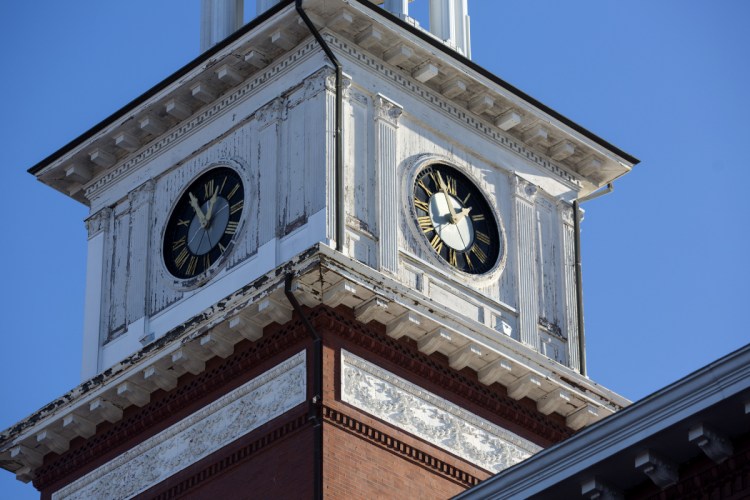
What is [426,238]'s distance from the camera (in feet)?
117

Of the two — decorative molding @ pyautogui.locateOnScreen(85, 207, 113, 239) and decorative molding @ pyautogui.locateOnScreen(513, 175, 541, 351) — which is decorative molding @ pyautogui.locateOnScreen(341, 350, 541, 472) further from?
decorative molding @ pyautogui.locateOnScreen(85, 207, 113, 239)

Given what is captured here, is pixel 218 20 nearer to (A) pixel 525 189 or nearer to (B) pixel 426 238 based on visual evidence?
(A) pixel 525 189

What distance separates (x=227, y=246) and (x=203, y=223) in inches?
32.1

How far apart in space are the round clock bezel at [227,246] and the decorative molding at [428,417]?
2994 millimetres

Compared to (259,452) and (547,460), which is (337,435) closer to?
(259,452)

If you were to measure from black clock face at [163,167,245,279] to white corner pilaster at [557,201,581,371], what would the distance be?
214 inches

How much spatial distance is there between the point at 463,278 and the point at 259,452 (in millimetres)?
4442

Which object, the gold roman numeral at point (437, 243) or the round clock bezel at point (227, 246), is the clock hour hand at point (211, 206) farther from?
the gold roman numeral at point (437, 243)

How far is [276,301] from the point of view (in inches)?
1321

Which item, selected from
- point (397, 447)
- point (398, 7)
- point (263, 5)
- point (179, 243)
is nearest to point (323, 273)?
point (397, 447)

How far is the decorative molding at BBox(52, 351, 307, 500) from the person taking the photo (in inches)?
1323

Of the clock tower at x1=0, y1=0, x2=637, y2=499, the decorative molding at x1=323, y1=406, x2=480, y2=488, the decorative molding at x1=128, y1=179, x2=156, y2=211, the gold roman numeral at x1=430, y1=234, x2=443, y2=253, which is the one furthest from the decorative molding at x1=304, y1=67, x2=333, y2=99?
A: the decorative molding at x1=323, y1=406, x2=480, y2=488

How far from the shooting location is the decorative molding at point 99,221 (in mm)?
38312

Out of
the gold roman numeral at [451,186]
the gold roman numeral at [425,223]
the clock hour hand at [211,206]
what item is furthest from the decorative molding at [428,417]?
the clock hour hand at [211,206]
